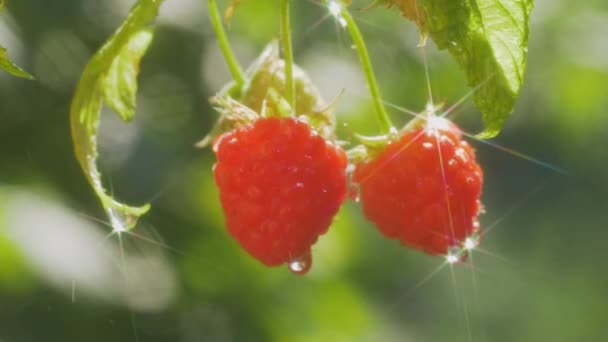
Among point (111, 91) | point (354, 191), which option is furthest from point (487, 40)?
point (111, 91)

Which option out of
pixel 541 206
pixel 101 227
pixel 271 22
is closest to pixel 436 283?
pixel 541 206

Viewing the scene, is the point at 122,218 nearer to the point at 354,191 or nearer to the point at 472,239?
the point at 354,191

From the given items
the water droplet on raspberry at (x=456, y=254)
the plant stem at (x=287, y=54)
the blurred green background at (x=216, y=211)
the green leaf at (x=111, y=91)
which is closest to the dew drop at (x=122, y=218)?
the green leaf at (x=111, y=91)

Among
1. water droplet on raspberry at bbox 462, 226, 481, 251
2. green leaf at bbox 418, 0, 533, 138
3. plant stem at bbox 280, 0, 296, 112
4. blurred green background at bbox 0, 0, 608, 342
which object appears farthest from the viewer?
blurred green background at bbox 0, 0, 608, 342

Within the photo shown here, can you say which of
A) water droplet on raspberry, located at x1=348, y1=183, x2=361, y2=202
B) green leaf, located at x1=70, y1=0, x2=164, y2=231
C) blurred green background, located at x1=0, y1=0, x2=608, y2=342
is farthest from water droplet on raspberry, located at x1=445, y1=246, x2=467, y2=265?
blurred green background, located at x1=0, y1=0, x2=608, y2=342

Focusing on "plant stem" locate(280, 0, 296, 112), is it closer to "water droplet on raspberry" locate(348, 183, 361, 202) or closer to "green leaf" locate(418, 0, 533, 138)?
"water droplet on raspberry" locate(348, 183, 361, 202)

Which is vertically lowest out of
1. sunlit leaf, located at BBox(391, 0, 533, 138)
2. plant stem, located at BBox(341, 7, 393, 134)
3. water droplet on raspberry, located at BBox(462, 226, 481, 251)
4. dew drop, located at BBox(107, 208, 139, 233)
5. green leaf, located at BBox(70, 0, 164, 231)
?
dew drop, located at BBox(107, 208, 139, 233)

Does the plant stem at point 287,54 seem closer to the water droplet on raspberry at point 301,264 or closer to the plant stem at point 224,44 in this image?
the plant stem at point 224,44
